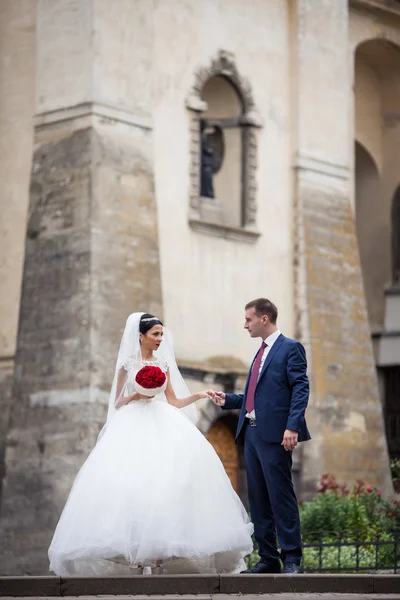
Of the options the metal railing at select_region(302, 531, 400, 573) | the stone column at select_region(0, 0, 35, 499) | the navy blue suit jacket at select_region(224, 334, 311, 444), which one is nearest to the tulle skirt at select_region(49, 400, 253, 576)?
the navy blue suit jacket at select_region(224, 334, 311, 444)

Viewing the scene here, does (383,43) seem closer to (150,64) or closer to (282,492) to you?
(150,64)

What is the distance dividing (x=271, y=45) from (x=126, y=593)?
1508 cm

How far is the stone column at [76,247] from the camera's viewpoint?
19594mm

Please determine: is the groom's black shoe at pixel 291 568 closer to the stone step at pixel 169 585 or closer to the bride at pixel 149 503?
the bride at pixel 149 503

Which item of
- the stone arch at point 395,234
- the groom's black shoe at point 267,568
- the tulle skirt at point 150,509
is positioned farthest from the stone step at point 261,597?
the stone arch at point 395,234

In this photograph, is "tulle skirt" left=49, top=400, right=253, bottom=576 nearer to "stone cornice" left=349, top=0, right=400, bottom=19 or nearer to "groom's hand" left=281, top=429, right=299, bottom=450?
"groom's hand" left=281, top=429, right=299, bottom=450

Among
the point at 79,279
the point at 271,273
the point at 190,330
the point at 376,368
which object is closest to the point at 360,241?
the point at 376,368

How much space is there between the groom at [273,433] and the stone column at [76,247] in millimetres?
8976

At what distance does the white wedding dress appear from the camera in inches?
392

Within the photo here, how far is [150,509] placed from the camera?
33.1ft

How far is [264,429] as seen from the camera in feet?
34.3

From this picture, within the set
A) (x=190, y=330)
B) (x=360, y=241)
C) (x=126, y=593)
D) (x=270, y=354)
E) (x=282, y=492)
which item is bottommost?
(x=126, y=593)

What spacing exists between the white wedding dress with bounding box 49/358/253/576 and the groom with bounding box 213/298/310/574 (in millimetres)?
174

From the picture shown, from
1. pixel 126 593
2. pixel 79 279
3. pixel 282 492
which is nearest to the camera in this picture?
pixel 126 593
